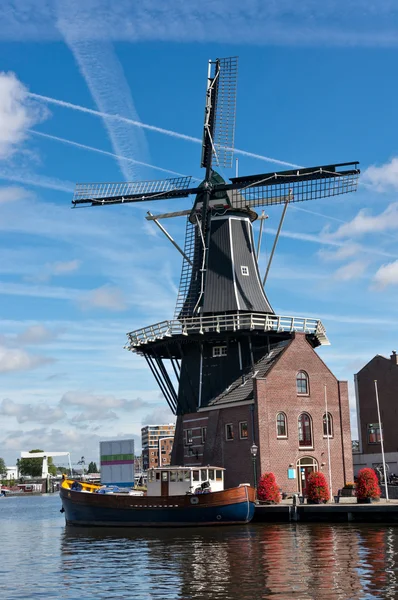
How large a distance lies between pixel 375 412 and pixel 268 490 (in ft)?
86.8

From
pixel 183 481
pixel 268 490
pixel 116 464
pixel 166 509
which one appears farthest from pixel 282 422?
pixel 116 464

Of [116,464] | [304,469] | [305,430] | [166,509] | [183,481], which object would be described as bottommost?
[166,509]

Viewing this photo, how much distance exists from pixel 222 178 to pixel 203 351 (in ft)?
47.0

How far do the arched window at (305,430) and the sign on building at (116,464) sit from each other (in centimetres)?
1766

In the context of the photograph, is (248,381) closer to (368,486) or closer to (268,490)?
(268,490)

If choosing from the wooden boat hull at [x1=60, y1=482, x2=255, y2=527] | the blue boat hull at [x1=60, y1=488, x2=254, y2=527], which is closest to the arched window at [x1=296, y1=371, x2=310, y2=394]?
the wooden boat hull at [x1=60, y1=482, x2=255, y2=527]

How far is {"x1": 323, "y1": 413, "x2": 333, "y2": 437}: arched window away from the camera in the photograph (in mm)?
54709

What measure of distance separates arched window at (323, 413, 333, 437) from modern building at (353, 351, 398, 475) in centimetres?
1395

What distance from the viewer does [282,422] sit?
53.0 m

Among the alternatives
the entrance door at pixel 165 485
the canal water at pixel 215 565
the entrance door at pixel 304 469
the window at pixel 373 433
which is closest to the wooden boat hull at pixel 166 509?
the canal water at pixel 215 565

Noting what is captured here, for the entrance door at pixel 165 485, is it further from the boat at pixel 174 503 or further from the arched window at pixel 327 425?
the arched window at pixel 327 425

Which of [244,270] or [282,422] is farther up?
[244,270]

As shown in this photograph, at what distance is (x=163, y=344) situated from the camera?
57.1m

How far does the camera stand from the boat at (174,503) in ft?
148
